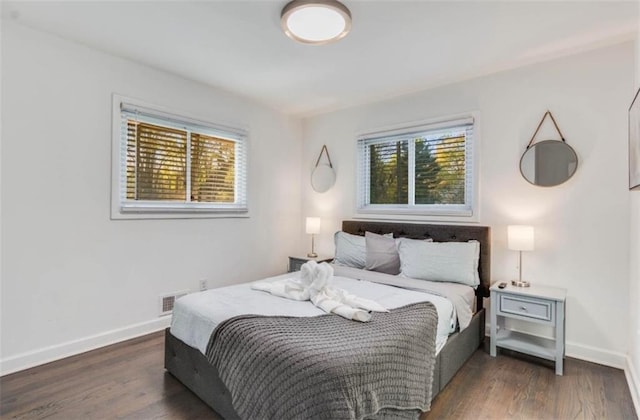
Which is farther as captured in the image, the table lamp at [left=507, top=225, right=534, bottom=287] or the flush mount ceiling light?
the table lamp at [left=507, top=225, right=534, bottom=287]

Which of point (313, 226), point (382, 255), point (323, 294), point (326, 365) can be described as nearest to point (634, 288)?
point (382, 255)

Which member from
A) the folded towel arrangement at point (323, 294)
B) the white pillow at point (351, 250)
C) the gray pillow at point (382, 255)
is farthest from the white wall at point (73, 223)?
the gray pillow at point (382, 255)

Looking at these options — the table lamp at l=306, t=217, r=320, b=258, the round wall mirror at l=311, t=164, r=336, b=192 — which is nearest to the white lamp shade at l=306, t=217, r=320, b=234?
the table lamp at l=306, t=217, r=320, b=258

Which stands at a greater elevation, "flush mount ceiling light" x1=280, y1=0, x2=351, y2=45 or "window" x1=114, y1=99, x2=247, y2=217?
"flush mount ceiling light" x1=280, y1=0, x2=351, y2=45

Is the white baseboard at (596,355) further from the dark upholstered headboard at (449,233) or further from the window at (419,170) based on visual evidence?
the window at (419,170)

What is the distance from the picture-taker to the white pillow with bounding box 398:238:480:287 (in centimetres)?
283

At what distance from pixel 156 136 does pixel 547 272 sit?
3767mm

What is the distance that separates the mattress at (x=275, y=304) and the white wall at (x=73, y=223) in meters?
1.06

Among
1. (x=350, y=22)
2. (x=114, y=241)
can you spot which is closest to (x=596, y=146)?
(x=350, y=22)

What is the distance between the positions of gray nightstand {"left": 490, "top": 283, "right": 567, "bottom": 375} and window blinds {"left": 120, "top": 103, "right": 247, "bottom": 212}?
111 inches

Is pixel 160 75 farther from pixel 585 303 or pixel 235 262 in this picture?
pixel 585 303

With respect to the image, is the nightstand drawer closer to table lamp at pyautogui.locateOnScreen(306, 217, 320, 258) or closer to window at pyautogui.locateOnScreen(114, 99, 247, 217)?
table lamp at pyautogui.locateOnScreen(306, 217, 320, 258)

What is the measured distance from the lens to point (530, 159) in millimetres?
2850

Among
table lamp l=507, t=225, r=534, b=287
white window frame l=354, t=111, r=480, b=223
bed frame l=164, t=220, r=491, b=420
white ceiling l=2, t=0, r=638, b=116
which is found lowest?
bed frame l=164, t=220, r=491, b=420
